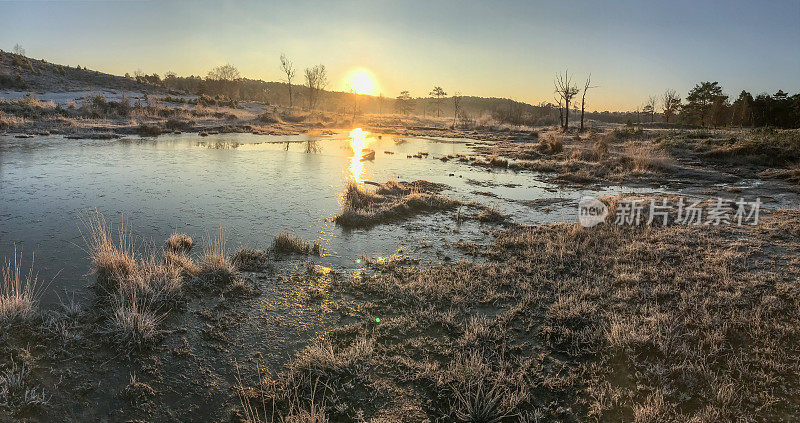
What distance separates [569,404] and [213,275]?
5.98 meters

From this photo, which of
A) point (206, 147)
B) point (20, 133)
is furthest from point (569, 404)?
point (20, 133)

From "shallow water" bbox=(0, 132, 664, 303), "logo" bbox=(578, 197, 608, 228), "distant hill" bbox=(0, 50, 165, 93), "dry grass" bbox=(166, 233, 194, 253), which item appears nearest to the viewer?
"dry grass" bbox=(166, 233, 194, 253)

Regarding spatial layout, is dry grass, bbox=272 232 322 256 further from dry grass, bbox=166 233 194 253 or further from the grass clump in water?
the grass clump in water

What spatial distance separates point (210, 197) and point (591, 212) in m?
12.6

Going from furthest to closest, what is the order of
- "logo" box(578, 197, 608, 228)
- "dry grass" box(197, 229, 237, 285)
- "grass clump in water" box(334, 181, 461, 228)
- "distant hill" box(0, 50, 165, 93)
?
"distant hill" box(0, 50, 165, 93) < "logo" box(578, 197, 608, 228) < "grass clump in water" box(334, 181, 461, 228) < "dry grass" box(197, 229, 237, 285)

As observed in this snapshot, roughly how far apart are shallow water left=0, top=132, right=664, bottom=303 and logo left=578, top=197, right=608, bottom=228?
445 mm

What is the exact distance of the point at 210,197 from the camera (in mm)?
13039

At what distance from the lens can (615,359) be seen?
523 cm

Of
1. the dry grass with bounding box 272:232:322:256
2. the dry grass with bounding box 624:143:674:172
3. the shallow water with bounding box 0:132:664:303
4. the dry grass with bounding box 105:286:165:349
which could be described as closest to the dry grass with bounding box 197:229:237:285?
the dry grass with bounding box 105:286:165:349

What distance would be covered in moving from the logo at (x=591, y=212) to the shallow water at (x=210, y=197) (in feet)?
1.46

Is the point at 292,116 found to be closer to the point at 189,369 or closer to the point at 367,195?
the point at 367,195

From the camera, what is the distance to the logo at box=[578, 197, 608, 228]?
1162 centimetres

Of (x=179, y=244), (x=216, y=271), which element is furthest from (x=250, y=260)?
(x=179, y=244)

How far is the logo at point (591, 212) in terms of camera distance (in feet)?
38.1
